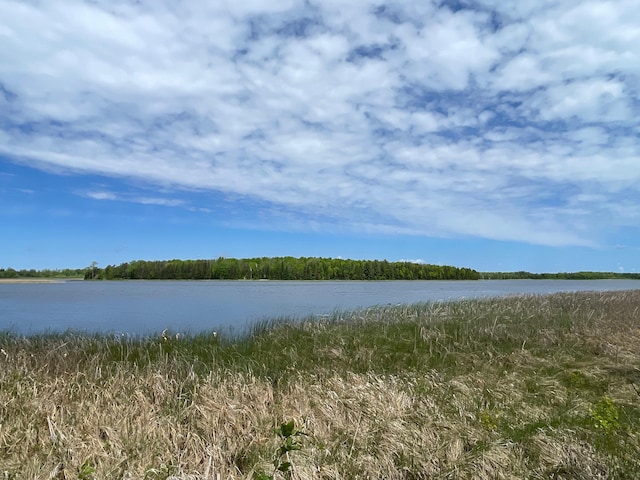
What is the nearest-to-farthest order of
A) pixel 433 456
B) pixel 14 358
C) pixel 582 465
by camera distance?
pixel 582 465, pixel 433 456, pixel 14 358

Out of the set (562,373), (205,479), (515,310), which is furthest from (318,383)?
(515,310)

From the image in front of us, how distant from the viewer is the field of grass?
4137mm

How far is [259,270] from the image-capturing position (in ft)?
311

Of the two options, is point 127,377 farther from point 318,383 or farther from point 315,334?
point 315,334

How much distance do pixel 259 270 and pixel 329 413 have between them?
3560 inches

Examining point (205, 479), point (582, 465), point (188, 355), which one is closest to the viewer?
point (205, 479)

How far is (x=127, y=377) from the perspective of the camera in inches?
263

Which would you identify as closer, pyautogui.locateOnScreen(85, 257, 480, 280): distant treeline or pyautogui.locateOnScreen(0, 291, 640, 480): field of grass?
pyautogui.locateOnScreen(0, 291, 640, 480): field of grass

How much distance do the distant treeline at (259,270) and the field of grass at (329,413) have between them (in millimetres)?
84891

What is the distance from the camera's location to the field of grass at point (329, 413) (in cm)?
414

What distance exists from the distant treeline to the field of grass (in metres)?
84.9

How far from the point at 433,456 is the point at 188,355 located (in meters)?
5.40

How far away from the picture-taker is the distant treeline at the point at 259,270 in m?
92.6

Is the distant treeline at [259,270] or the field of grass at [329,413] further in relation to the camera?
the distant treeline at [259,270]
